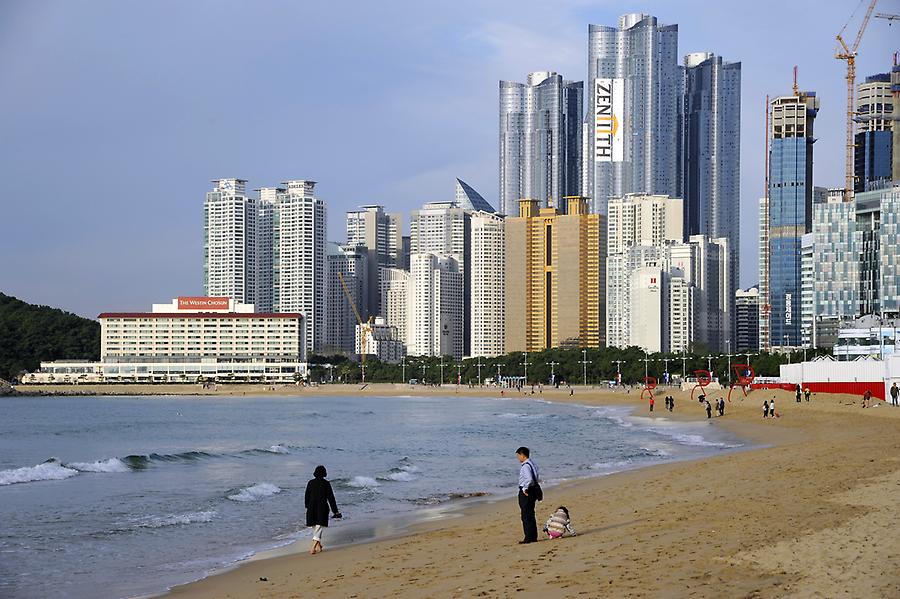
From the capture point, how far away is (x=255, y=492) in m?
29.1

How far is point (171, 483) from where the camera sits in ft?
109

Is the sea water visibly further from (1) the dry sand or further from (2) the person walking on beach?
(1) the dry sand

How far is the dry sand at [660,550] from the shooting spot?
1208 cm

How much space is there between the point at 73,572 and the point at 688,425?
49.3 meters

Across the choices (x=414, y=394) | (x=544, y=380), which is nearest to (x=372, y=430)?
(x=414, y=394)

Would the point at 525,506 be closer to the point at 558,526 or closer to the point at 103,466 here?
the point at 558,526

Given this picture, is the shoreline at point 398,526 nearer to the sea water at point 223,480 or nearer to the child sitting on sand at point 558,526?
the sea water at point 223,480

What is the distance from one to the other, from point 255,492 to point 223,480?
17.4 feet

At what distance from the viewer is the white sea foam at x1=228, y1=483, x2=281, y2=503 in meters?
28.1

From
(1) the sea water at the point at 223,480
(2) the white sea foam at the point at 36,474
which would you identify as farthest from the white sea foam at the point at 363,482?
(2) the white sea foam at the point at 36,474

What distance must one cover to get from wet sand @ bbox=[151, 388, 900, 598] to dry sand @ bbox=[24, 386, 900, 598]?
26 mm

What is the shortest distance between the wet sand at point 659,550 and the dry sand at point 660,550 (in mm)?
26

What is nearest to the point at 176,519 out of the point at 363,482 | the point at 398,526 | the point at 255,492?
the point at 255,492

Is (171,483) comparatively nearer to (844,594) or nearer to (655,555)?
(655,555)
